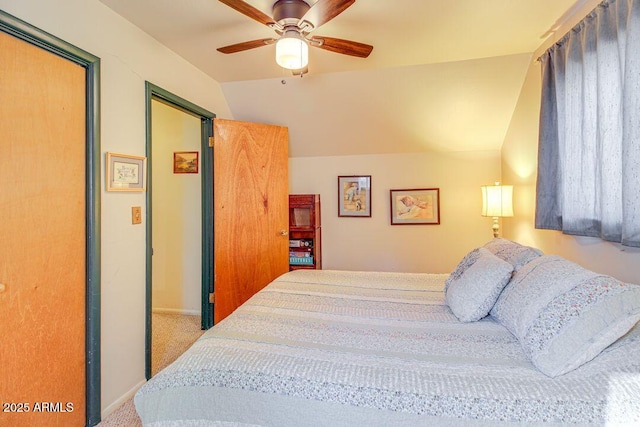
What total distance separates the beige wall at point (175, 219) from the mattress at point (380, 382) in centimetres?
224

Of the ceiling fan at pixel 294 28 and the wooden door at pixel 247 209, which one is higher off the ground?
the ceiling fan at pixel 294 28

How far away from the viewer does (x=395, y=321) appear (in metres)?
1.43

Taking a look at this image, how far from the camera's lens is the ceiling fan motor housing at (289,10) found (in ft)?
5.57

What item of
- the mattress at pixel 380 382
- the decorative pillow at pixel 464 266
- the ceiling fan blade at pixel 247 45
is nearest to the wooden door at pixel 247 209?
the ceiling fan blade at pixel 247 45

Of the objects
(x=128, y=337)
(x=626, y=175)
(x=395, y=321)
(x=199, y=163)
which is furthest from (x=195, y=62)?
(x=626, y=175)

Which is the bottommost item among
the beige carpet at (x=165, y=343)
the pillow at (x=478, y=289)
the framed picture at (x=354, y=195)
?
the beige carpet at (x=165, y=343)

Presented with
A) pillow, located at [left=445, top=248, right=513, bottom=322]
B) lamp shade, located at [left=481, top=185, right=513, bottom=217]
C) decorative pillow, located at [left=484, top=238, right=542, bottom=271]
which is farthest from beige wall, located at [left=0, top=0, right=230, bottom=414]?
lamp shade, located at [left=481, top=185, right=513, bottom=217]

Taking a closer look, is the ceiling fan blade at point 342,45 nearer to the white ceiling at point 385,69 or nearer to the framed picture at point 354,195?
the white ceiling at point 385,69

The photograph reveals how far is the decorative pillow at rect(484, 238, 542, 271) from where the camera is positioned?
1.61 meters

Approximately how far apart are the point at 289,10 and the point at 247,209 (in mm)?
1781

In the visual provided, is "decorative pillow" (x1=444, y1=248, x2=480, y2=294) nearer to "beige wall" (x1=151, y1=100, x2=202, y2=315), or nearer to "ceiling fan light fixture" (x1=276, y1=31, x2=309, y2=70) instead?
"ceiling fan light fixture" (x1=276, y1=31, x2=309, y2=70)

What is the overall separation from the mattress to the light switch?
3.75ft

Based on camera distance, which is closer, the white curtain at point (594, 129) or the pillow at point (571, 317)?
the pillow at point (571, 317)

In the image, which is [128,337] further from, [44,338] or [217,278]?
[217,278]
